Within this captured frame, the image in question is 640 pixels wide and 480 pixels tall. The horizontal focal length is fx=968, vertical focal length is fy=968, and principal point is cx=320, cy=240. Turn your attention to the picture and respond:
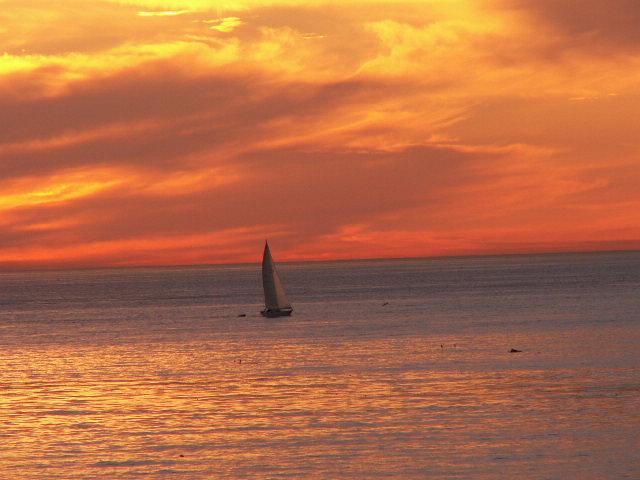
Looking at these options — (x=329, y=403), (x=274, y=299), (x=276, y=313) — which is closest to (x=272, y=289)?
(x=274, y=299)

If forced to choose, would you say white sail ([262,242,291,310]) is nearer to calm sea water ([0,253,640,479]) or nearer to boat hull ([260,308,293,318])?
boat hull ([260,308,293,318])

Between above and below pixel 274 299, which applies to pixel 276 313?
below

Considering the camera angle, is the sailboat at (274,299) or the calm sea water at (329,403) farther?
the sailboat at (274,299)

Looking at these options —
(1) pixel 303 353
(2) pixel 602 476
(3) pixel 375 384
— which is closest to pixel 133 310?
(1) pixel 303 353

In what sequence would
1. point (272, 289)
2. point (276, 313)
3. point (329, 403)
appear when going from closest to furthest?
1. point (329, 403)
2. point (272, 289)
3. point (276, 313)

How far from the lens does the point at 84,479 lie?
1323 inches

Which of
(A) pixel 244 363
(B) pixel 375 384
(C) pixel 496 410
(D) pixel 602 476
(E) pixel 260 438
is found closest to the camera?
(D) pixel 602 476

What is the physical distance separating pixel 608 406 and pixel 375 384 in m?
14.4

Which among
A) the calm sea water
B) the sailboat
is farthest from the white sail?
the calm sea water

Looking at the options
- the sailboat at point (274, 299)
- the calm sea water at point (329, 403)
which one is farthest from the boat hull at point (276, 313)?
the calm sea water at point (329, 403)

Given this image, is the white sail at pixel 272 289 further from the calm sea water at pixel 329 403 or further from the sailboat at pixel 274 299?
the calm sea water at pixel 329 403

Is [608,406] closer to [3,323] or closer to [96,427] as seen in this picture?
[96,427]

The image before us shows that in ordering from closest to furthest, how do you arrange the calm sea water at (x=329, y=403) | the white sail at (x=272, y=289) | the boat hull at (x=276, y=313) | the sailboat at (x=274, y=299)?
the calm sea water at (x=329, y=403)
the white sail at (x=272, y=289)
the sailboat at (x=274, y=299)
the boat hull at (x=276, y=313)

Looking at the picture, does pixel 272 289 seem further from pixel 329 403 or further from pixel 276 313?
pixel 329 403
